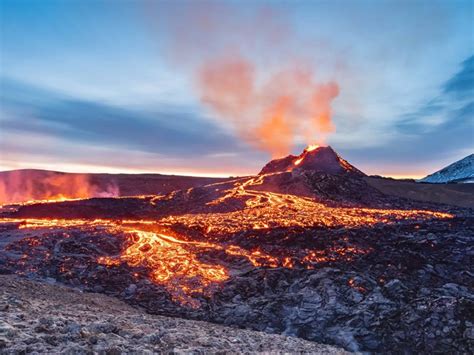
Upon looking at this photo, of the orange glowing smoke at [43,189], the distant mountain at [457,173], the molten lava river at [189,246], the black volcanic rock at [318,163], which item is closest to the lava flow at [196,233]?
the molten lava river at [189,246]

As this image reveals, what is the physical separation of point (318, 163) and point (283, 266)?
3126 centimetres

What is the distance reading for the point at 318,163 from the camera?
45625 mm

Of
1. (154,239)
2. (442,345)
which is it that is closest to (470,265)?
(442,345)

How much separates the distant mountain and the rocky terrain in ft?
265

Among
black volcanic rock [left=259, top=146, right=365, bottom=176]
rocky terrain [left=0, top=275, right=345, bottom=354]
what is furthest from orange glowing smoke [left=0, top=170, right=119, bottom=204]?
rocky terrain [left=0, top=275, right=345, bottom=354]

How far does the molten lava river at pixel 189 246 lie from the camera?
15312 millimetres

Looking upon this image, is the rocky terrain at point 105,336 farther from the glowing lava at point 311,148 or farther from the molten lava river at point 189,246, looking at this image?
the glowing lava at point 311,148

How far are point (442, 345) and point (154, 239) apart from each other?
44.5 ft

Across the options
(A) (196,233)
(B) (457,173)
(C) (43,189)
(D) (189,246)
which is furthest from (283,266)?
(B) (457,173)

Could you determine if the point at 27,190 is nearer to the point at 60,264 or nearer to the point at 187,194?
the point at 187,194

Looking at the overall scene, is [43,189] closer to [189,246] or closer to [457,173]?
[189,246]

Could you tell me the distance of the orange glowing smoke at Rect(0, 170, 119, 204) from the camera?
5003cm

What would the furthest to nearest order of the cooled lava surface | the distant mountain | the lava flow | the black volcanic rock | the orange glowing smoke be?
the distant mountain < the orange glowing smoke < the black volcanic rock < the lava flow < the cooled lava surface

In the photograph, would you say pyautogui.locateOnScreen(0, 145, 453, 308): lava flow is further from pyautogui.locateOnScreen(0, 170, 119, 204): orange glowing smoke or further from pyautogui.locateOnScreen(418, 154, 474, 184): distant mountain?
pyautogui.locateOnScreen(418, 154, 474, 184): distant mountain
